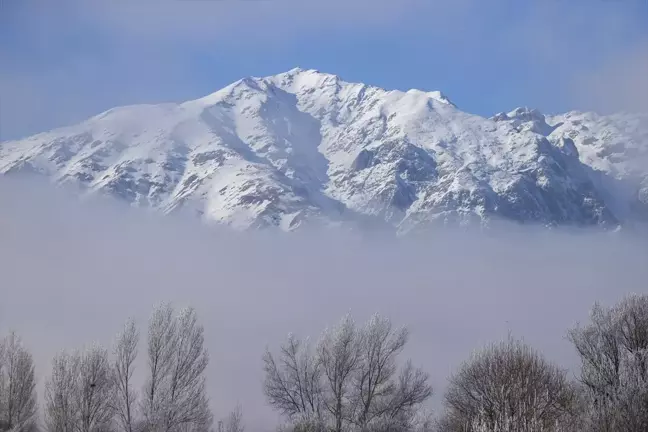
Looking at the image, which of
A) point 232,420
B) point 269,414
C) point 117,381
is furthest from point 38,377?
point 269,414

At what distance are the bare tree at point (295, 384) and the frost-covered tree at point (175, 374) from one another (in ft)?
23.0

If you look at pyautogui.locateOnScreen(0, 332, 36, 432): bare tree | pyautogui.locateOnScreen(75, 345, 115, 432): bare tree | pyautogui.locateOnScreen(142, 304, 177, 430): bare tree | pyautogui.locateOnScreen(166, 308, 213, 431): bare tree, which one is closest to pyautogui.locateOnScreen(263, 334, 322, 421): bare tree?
pyautogui.locateOnScreen(166, 308, 213, 431): bare tree

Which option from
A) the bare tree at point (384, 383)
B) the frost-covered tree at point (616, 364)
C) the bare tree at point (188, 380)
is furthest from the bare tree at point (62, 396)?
the frost-covered tree at point (616, 364)

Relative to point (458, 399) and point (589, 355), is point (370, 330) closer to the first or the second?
point (458, 399)

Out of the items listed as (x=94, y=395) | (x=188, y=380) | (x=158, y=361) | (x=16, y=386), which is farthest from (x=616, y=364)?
(x=16, y=386)

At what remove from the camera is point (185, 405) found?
5934 cm

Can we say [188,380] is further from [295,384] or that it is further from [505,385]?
[505,385]

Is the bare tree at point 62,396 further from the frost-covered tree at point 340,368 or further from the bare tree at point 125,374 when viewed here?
the frost-covered tree at point 340,368

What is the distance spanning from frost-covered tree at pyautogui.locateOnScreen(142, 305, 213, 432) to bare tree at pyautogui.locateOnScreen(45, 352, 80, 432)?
233 inches

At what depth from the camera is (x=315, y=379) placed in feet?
226

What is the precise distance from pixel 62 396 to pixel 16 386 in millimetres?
7478

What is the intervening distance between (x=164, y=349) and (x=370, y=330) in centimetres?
1861

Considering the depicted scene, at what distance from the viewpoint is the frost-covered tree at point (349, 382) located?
216ft

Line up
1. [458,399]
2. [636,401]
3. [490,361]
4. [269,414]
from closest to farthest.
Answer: [636,401], [490,361], [458,399], [269,414]
